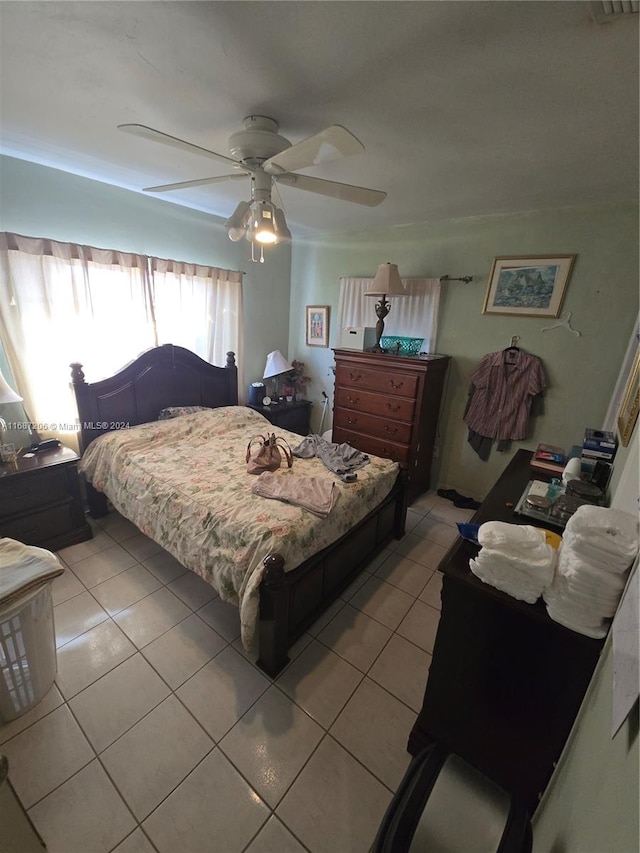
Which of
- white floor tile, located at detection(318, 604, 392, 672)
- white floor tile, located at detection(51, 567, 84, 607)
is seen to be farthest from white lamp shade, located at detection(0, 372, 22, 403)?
white floor tile, located at detection(318, 604, 392, 672)

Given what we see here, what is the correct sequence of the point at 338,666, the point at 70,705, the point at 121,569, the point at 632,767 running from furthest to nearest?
the point at 121,569
the point at 338,666
the point at 70,705
the point at 632,767

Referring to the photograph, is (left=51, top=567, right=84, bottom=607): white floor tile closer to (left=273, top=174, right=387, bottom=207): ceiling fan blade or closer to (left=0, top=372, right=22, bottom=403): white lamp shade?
(left=0, top=372, right=22, bottom=403): white lamp shade

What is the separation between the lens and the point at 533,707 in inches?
40.9

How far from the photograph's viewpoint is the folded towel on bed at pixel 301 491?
184cm

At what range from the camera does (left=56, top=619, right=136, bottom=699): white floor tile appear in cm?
157

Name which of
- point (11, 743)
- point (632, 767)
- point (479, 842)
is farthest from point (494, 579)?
point (11, 743)

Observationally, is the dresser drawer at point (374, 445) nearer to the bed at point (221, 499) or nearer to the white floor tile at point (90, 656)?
the bed at point (221, 499)

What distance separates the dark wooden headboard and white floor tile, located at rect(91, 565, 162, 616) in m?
1.10

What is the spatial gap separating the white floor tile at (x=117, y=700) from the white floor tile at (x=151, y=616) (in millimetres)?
147

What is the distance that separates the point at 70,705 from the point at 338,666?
1.22 metres

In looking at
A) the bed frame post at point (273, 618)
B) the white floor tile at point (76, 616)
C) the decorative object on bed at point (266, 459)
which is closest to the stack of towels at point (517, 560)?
the bed frame post at point (273, 618)

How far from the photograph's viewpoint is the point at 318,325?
152 inches

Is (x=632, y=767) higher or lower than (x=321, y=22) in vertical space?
lower

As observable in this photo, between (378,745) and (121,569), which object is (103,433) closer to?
(121,569)
